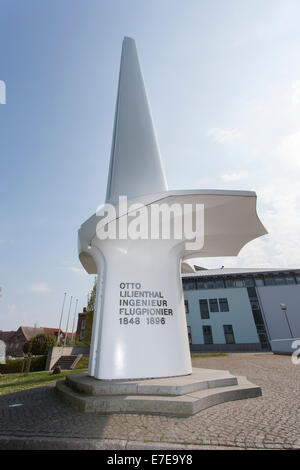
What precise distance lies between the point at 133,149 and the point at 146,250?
4.16 m

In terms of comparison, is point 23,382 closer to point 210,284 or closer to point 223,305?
point 223,305

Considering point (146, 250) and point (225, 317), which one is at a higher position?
point (225, 317)

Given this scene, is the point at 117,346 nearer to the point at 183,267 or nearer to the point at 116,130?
the point at 183,267

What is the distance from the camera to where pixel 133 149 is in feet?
28.4

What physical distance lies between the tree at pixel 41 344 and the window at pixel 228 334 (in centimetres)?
2356

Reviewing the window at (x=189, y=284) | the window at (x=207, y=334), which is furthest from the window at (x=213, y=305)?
the window at (x=189, y=284)

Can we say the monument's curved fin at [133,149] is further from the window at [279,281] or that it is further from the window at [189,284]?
the window at [279,281]

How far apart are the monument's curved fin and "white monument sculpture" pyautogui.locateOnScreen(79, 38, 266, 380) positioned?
4 centimetres

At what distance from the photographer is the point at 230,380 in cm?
550

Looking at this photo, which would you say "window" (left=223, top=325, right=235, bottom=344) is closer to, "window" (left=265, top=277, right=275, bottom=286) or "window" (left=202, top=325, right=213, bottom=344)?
"window" (left=202, top=325, right=213, bottom=344)

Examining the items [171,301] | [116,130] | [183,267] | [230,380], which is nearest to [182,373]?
[230,380]

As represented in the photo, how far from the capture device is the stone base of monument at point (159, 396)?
4.12 m

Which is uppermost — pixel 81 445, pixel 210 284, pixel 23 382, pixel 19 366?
pixel 210 284

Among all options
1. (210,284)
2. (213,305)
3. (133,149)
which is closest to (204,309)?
(213,305)
